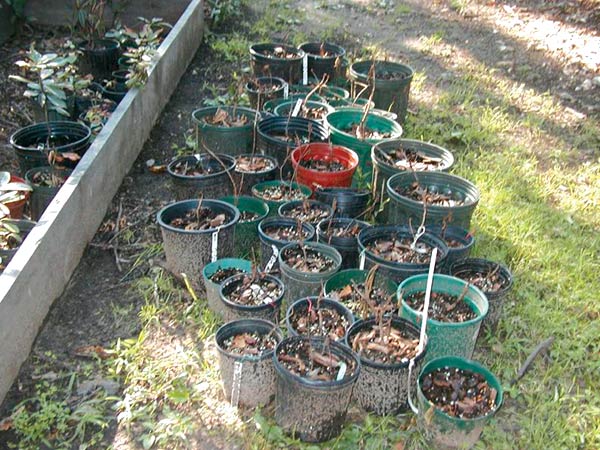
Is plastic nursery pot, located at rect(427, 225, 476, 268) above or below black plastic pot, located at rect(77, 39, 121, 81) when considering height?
above

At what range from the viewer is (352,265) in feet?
11.3

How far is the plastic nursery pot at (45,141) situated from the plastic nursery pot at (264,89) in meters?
1.33

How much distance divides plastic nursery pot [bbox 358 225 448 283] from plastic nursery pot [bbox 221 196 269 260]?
611 mm

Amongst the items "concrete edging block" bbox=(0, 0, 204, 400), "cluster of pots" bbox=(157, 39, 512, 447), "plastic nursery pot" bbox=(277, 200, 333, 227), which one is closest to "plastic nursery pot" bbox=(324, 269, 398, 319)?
"cluster of pots" bbox=(157, 39, 512, 447)

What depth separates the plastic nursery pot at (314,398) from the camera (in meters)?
2.41

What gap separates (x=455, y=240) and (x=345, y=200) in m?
0.66

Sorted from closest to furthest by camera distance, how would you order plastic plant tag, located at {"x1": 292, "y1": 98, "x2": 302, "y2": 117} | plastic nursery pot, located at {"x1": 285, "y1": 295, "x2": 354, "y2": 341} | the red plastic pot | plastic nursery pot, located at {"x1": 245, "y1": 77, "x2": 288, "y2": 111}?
plastic nursery pot, located at {"x1": 285, "y1": 295, "x2": 354, "y2": 341}
the red plastic pot
plastic plant tag, located at {"x1": 292, "y1": 98, "x2": 302, "y2": 117}
plastic nursery pot, located at {"x1": 245, "y1": 77, "x2": 288, "y2": 111}

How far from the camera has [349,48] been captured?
6398mm

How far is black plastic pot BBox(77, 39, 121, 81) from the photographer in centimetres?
520

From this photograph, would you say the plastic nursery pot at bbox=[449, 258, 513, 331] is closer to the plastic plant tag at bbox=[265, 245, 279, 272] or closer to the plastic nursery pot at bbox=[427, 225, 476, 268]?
the plastic nursery pot at bbox=[427, 225, 476, 268]

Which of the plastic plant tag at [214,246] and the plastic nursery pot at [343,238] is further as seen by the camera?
the plastic nursery pot at [343,238]

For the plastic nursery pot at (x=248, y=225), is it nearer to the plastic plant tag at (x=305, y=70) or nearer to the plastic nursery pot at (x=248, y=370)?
the plastic nursery pot at (x=248, y=370)

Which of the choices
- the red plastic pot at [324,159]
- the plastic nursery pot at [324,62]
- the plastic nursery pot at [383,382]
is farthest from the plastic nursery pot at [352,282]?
the plastic nursery pot at [324,62]

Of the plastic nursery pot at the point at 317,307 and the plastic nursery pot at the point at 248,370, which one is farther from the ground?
the plastic nursery pot at the point at 317,307
